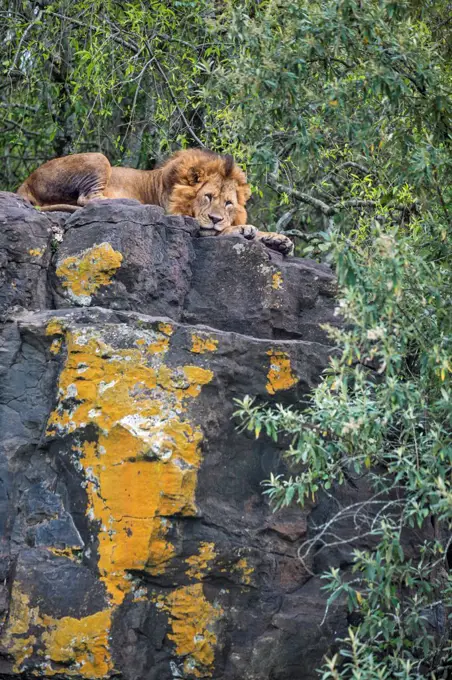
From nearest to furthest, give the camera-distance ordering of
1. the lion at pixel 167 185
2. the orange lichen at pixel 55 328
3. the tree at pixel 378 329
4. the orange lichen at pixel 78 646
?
1. the tree at pixel 378 329
2. the orange lichen at pixel 78 646
3. the orange lichen at pixel 55 328
4. the lion at pixel 167 185

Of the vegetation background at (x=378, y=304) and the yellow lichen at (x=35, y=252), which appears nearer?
the vegetation background at (x=378, y=304)

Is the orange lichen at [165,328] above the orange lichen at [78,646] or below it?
above

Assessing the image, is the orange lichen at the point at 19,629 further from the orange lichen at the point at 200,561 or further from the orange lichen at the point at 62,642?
the orange lichen at the point at 200,561

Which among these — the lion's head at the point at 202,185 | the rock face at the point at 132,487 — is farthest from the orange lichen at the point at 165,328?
the lion's head at the point at 202,185

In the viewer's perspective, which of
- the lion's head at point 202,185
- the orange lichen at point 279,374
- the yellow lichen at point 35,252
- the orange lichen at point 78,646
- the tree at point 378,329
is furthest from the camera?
the lion's head at point 202,185

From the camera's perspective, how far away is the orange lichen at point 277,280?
6.23 m

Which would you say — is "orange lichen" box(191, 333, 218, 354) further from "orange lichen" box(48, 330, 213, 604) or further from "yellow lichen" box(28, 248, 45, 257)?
"yellow lichen" box(28, 248, 45, 257)

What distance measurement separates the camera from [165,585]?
517cm

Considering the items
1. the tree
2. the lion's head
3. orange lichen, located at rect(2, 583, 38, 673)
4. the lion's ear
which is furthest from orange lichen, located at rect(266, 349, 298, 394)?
the lion's ear

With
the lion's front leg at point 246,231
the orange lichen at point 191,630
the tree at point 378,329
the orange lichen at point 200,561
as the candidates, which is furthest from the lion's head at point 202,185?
the orange lichen at point 191,630

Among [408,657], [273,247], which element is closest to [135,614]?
[408,657]

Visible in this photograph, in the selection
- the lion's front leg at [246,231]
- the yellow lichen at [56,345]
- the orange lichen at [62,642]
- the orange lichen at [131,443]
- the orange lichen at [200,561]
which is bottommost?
the orange lichen at [62,642]

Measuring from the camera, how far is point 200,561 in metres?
5.20

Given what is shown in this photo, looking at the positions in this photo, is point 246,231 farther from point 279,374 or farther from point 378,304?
point 378,304
